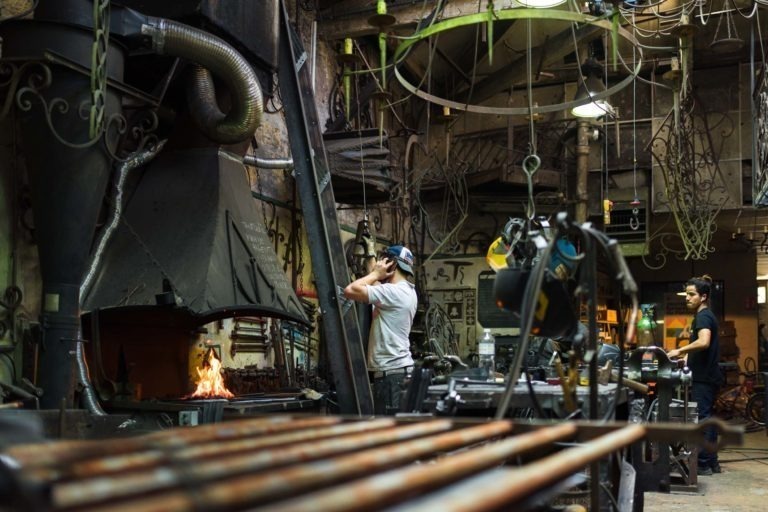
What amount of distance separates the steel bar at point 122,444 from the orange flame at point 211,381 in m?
5.28

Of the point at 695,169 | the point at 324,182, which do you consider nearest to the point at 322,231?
the point at 324,182

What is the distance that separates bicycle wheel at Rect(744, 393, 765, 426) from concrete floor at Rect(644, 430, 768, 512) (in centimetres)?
441

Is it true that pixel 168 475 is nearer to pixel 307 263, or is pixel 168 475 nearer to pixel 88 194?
pixel 88 194

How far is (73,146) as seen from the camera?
5.08m

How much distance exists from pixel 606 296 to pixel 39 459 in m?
16.3

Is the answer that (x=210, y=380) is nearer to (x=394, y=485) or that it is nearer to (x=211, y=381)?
(x=211, y=381)

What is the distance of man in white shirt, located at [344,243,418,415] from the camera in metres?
5.84

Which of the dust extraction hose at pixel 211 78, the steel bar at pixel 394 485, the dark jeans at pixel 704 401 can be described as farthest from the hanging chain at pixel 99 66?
the dark jeans at pixel 704 401

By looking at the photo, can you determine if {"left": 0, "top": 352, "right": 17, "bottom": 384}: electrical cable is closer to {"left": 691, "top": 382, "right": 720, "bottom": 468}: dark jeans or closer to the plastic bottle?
Result: the plastic bottle

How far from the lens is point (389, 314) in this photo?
19.5ft

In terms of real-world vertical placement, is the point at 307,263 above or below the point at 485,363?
above

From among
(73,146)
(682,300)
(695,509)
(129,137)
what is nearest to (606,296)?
(682,300)

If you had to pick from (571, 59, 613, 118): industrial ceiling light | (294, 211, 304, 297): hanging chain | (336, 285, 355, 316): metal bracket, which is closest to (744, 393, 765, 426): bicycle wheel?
(571, 59, 613, 118): industrial ceiling light

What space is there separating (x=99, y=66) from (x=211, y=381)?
3206 mm
